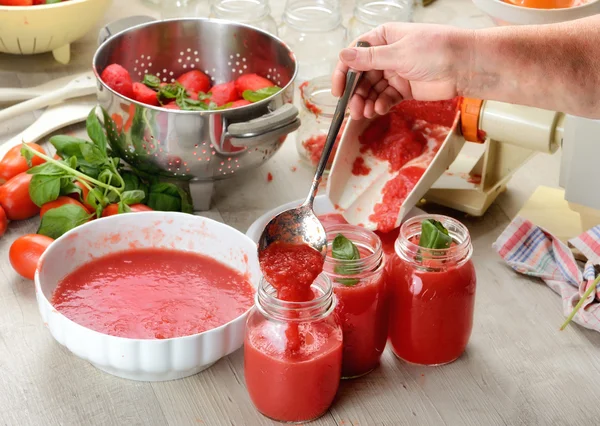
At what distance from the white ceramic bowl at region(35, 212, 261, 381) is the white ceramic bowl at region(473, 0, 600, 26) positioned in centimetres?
62

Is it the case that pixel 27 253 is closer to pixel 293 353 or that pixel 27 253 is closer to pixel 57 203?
pixel 57 203

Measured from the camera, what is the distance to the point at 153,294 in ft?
4.01

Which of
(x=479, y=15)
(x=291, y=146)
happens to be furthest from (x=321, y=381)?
(x=479, y=15)

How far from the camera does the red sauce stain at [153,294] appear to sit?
1162 mm

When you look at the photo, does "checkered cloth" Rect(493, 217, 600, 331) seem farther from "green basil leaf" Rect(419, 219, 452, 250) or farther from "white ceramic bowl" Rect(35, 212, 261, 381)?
"white ceramic bowl" Rect(35, 212, 261, 381)

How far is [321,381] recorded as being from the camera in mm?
1084

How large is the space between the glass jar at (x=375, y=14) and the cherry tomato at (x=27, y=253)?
1.00m

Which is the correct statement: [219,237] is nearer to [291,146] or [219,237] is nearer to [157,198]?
[157,198]

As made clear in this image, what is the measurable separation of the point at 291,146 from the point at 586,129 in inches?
25.9

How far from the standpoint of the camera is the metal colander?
55.9 inches

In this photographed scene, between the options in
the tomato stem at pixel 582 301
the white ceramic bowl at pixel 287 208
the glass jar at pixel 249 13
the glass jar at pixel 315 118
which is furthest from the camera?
the glass jar at pixel 249 13

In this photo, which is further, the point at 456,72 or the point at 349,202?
the point at 349,202

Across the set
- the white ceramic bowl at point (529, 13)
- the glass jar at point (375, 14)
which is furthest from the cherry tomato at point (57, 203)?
the glass jar at point (375, 14)

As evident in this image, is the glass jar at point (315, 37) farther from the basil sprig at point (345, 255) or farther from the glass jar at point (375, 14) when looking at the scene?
the basil sprig at point (345, 255)
